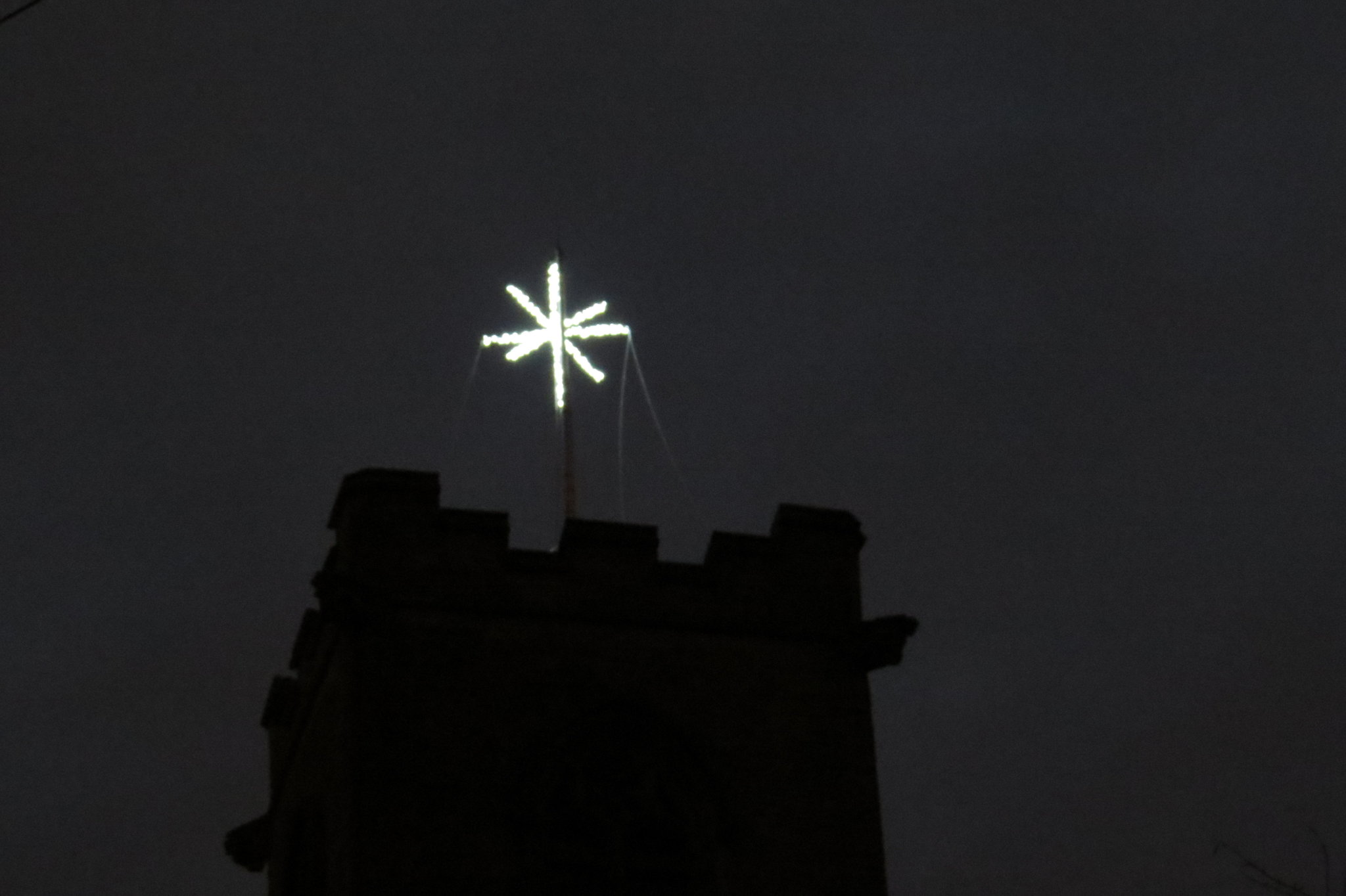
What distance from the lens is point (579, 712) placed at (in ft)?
66.9

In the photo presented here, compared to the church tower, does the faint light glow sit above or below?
above

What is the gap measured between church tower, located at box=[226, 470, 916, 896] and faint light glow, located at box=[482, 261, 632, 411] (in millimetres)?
3288

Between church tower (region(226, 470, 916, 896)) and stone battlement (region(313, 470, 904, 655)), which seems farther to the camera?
stone battlement (region(313, 470, 904, 655))

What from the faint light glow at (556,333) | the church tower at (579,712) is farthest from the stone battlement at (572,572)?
the faint light glow at (556,333)

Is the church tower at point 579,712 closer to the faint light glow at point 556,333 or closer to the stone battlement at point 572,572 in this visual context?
the stone battlement at point 572,572

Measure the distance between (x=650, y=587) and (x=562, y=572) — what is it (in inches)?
32.6

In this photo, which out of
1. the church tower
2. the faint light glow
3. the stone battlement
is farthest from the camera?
the faint light glow

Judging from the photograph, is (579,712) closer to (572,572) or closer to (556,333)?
(572,572)

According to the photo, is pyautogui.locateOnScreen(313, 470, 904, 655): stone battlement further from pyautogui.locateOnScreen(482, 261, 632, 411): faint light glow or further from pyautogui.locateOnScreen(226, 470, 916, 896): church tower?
pyautogui.locateOnScreen(482, 261, 632, 411): faint light glow

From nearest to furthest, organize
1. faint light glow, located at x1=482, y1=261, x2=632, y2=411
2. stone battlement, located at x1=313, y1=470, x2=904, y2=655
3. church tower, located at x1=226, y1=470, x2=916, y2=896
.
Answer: church tower, located at x1=226, y1=470, x2=916, y2=896, stone battlement, located at x1=313, y1=470, x2=904, y2=655, faint light glow, located at x1=482, y1=261, x2=632, y2=411

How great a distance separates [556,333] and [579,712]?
5.48m

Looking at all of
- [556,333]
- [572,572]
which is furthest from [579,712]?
[556,333]

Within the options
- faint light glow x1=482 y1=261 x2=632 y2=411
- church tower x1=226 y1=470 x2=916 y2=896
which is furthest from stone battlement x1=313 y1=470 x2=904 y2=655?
faint light glow x1=482 y1=261 x2=632 y2=411

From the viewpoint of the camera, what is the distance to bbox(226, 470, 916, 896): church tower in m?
19.7
